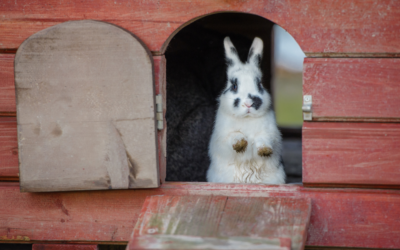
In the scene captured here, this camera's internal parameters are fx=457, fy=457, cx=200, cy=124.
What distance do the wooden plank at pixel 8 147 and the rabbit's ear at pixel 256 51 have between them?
1.71m

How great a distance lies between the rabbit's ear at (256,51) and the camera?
3.38 metres

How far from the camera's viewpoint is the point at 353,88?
257 centimetres

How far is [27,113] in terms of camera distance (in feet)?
8.64

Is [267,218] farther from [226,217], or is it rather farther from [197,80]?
[197,80]

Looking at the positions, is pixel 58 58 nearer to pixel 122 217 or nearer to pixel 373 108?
pixel 122 217

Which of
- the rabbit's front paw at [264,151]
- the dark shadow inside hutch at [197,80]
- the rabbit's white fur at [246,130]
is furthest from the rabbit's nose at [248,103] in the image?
the dark shadow inside hutch at [197,80]

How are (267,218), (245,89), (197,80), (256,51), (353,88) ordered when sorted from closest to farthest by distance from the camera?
(267,218)
(353,88)
(245,89)
(256,51)
(197,80)

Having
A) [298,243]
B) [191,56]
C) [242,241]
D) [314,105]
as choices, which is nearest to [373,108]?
[314,105]

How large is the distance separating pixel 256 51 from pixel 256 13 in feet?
2.62

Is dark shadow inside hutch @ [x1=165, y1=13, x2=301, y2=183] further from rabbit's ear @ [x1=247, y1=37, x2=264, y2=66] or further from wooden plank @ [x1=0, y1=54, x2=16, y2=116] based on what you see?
wooden plank @ [x1=0, y1=54, x2=16, y2=116]

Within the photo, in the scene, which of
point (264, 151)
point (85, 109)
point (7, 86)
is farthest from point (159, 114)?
point (7, 86)

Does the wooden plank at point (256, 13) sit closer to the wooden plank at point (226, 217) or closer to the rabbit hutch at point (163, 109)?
the rabbit hutch at point (163, 109)

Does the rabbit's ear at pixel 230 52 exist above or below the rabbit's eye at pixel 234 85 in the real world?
above

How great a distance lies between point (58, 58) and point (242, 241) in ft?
4.72
